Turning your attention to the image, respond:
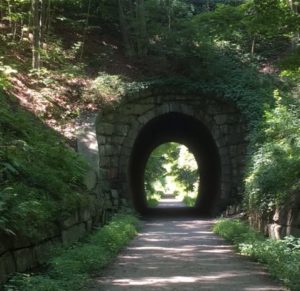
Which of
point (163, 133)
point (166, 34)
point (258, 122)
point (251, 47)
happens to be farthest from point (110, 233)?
point (163, 133)

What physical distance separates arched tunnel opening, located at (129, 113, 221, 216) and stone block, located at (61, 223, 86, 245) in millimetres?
7835

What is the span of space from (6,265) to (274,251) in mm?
3594

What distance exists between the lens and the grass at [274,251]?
5.38 meters

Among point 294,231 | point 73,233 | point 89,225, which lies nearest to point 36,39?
point 89,225

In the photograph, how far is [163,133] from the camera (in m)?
21.3

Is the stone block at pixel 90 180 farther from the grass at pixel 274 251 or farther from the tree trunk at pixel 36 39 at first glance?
the tree trunk at pixel 36 39

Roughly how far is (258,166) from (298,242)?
4.56 m

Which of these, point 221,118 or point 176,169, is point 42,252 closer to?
point 221,118

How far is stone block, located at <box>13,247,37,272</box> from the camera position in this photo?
5571 millimetres

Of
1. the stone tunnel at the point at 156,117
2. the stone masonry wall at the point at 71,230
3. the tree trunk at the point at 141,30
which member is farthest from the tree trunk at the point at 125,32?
the stone masonry wall at the point at 71,230

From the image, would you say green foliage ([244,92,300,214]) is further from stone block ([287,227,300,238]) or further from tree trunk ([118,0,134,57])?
tree trunk ([118,0,134,57])

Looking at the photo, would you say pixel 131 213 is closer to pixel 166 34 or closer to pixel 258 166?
pixel 258 166

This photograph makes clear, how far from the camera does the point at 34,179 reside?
7.49 m

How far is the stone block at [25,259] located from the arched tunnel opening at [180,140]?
1042 cm
